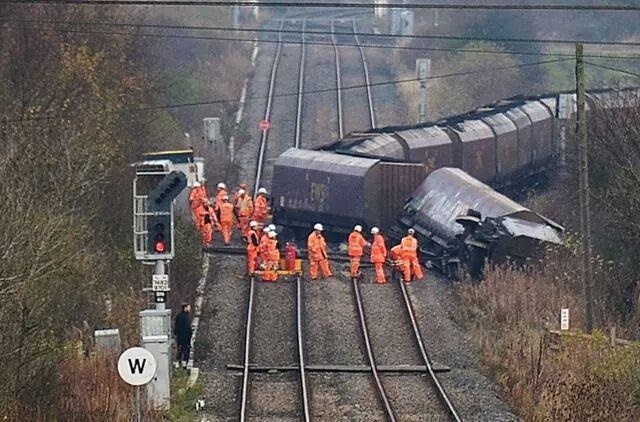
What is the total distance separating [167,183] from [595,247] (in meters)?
11.2

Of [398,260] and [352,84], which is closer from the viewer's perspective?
[398,260]

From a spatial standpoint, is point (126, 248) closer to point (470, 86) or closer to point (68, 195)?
point (68, 195)

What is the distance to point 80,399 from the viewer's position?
658 inches

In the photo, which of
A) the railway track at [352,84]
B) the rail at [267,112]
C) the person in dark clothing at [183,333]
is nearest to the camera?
the person in dark clothing at [183,333]

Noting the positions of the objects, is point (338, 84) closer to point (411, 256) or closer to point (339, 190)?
point (339, 190)

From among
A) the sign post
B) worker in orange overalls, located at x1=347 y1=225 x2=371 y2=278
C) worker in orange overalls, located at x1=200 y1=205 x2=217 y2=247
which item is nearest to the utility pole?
worker in orange overalls, located at x1=347 y1=225 x2=371 y2=278

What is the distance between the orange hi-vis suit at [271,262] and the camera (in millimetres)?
27562

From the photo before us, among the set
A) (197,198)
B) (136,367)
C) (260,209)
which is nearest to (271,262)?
(197,198)

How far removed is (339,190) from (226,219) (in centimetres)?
252

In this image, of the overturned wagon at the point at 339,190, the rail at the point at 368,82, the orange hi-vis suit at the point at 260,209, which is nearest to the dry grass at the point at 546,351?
the overturned wagon at the point at 339,190

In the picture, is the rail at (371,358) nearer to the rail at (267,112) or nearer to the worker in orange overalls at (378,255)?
the worker in orange overalls at (378,255)

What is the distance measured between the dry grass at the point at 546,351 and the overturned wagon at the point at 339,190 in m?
4.35

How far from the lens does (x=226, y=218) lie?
99.9ft

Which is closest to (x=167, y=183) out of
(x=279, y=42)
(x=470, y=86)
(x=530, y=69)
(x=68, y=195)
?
(x=68, y=195)
